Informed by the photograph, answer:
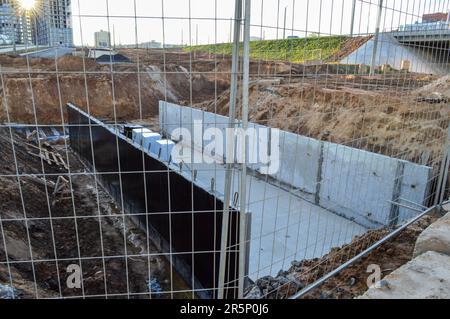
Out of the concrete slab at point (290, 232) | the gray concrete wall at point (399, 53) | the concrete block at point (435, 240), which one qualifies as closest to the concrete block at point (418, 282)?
the concrete block at point (435, 240)

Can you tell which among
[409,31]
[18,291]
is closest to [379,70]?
[409,31]

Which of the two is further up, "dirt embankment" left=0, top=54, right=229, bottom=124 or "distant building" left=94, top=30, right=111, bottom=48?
"distant building" left=94, top=30, right=111, bottom=48

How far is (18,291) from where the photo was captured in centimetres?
347

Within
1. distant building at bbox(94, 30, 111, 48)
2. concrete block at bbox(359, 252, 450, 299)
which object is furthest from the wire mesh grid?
concrete block at bbox(359, 252, 450, 299)

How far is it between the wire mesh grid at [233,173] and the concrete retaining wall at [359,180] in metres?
0.03

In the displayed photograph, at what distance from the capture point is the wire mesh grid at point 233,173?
2289 mm

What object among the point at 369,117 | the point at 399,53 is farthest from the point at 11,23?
the point at 369,117

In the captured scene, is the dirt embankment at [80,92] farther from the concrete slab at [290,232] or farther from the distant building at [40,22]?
the distant building at [40,22]

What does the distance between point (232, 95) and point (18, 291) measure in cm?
303

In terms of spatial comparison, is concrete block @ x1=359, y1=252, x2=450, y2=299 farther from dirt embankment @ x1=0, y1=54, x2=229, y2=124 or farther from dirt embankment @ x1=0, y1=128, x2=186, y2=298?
dirt embankment @ x1=0, y1=54, x2=229, y2=124

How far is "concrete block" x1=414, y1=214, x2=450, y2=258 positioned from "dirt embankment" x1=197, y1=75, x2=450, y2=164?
6.86 feet

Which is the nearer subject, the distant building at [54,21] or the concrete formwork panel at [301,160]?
the distant building at [54,21]

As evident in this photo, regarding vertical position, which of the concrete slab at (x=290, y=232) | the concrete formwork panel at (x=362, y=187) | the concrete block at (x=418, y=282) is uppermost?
the concrete block at (x=418, y=282)

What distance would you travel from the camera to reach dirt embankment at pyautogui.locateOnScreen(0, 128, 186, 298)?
4.20 m
